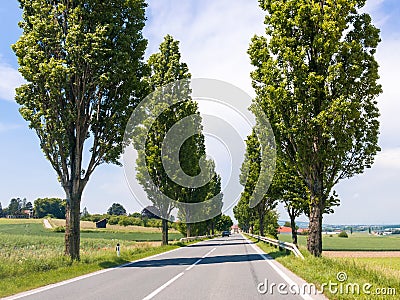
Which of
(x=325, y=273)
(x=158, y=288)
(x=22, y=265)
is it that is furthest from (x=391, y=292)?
(x=22, y=265)

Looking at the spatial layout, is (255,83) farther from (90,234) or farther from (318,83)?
(90,234)

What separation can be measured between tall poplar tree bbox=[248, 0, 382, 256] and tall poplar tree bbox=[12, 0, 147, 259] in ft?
23.4

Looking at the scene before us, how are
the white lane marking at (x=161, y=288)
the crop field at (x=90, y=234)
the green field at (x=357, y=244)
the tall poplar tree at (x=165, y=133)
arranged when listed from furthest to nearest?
the crop field at (x=90, y=234) → the green field at (x=357, y=244) → the tall poplar tree at (x=165, y=133) → the white lane marking at (x=161, y=288)

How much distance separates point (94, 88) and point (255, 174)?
3202 centimetres

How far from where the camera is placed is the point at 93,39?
18547 mm

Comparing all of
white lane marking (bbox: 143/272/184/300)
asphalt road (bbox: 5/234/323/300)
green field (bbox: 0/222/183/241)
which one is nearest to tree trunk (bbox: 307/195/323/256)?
asphalt road (bbox: 5/234/323/300)

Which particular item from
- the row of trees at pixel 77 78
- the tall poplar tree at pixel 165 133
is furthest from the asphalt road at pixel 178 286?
the tall poplar tree at pixel 165 133

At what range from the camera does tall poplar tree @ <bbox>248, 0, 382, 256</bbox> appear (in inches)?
691

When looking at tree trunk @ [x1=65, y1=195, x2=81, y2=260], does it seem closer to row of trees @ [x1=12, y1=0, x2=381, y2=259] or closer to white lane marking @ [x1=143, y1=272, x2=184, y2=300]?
row of trees @ [x1=12, y1=0, x2=381, y2=259]

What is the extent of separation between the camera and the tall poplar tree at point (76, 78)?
18641 mm

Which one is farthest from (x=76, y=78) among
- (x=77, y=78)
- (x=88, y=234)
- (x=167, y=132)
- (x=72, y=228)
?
(x=88, y=234)

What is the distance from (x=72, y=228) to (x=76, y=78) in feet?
23.4

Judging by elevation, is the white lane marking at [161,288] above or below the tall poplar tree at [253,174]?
below

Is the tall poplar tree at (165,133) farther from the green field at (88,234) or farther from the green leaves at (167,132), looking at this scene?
Answer: the green field at (88,234)
